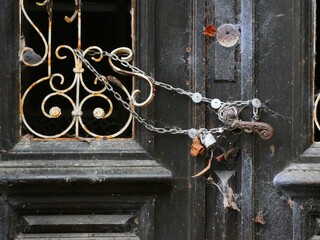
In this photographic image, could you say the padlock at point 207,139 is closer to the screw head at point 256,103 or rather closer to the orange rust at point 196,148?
the orange rust at point 196,148

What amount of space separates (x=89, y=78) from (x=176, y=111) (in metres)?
0.48

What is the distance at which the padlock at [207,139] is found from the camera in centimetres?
160

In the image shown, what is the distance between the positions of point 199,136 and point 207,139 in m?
0.03

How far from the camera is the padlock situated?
1604mm

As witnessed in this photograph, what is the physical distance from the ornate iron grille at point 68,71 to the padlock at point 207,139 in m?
0.19

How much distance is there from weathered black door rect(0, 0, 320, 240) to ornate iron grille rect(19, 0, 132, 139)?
24 millimetres

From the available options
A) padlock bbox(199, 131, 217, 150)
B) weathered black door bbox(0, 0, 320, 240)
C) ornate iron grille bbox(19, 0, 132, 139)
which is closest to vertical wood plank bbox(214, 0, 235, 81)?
weathered black door bbox(0, 0, 320, 240)

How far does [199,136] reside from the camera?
1626 mm

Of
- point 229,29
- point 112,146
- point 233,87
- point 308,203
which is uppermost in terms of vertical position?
point 229,29

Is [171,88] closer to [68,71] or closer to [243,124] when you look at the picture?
[243,124]

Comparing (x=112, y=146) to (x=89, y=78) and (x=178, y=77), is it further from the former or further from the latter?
(x=89, y=78)

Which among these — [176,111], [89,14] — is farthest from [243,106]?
[89,14]

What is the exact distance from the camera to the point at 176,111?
165 centimetres

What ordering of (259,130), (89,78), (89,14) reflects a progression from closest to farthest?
(259,130)
(89,78)
(89,14)
